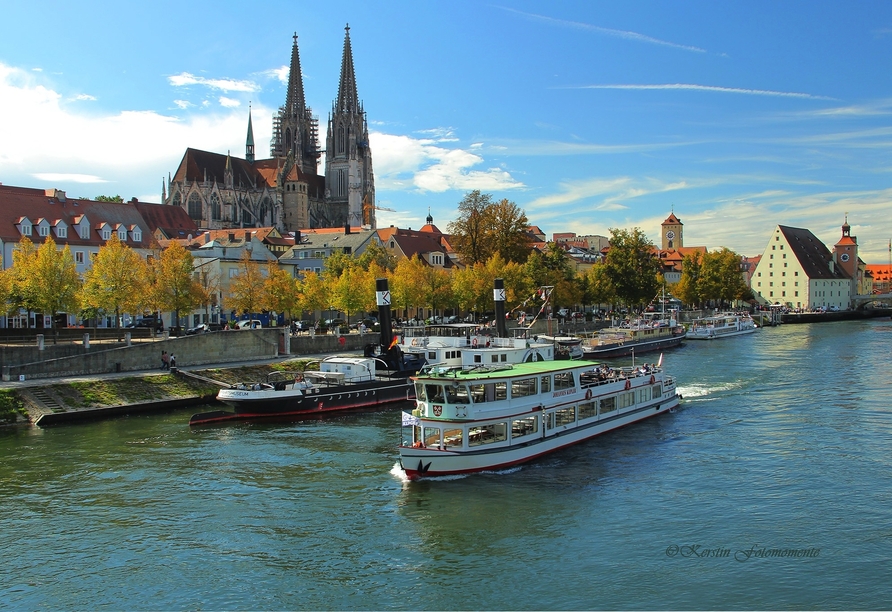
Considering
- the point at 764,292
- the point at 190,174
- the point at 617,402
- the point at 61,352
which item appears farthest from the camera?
the point at 764,292

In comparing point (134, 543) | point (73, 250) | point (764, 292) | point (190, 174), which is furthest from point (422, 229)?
point (134, 543)

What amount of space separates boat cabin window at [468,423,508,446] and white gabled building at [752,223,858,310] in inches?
5971

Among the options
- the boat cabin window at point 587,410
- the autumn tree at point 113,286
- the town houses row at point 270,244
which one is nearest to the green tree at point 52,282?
the autumn tree at point 113,286

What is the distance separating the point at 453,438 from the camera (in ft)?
106

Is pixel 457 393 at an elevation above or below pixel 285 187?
below

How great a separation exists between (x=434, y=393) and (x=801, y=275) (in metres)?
154

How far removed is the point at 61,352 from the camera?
1912 inches

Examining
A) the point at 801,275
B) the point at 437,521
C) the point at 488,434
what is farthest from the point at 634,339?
the point at 801,275

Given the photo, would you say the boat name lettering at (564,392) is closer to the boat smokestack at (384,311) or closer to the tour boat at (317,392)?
the tour boat at (317,392)

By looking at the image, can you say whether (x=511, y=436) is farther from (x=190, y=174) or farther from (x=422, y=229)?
(x=190, y=174)

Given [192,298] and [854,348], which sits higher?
[192,298]

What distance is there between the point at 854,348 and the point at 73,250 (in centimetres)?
8051

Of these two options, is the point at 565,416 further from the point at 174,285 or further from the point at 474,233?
the point at 474,233

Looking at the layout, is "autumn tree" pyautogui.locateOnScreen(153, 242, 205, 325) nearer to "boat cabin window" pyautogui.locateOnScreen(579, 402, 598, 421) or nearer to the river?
the river
